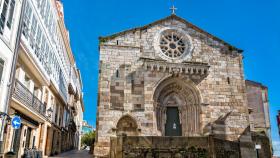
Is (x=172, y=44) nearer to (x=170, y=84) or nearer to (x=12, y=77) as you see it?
(x=170, y=84)

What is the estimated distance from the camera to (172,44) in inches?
707

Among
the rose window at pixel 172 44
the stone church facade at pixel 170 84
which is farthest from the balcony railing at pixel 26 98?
the rose window at pixel 172 44

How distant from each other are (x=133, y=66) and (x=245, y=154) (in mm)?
9014

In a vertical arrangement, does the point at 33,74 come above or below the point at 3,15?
below

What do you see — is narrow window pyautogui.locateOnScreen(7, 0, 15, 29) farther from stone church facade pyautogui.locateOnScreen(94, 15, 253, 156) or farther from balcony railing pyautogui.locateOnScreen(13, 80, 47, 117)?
stone church facade pyautogui.locateOnScreen(94, 15, 253, 156)

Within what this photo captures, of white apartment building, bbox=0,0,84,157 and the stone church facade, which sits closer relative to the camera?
white apartment building, bbox=0,0,84,157

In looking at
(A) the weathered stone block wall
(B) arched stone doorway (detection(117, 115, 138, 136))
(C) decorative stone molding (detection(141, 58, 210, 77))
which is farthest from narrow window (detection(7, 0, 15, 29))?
(C) decorative stone molding (detection(141, 58, 210, 77))

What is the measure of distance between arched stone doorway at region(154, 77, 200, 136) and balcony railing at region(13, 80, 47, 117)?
712 centimetres

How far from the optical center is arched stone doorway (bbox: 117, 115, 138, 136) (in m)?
15.3

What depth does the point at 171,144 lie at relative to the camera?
12.3 metres

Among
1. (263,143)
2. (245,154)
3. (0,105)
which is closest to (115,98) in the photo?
(0,105)

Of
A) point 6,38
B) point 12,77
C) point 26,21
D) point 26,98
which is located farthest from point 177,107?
point 6,38

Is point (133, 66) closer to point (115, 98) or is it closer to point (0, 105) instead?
point (115, 98)

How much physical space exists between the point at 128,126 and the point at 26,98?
5953 millimetres
